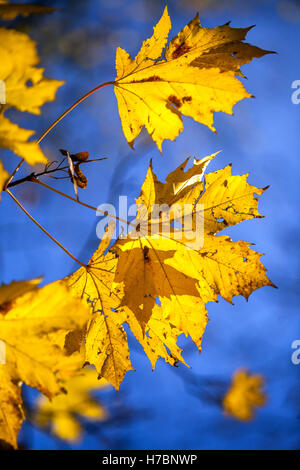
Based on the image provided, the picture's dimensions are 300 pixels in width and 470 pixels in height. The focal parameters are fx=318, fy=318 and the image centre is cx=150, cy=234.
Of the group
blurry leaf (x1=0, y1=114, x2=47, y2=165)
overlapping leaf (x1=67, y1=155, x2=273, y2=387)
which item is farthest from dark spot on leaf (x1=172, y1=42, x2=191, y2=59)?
blurry leaf (x1=0, y1=114, x2=47, y2=165)

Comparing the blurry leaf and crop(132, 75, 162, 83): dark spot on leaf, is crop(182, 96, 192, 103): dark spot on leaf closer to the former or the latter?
crop(132, 75, 162, 83): dark spot on leaf

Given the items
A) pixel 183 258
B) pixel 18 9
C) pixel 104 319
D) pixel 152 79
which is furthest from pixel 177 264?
pixel 18 9

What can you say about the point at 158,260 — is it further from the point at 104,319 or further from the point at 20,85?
the point at 20,85

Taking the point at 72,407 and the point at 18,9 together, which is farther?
the point at 72,407

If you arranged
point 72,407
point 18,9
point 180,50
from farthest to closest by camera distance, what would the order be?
point 72,407 < point 180,50 < point 18,9

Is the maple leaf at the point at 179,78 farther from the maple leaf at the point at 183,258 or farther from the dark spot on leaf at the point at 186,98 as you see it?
the maple leaf at the point at 183,258

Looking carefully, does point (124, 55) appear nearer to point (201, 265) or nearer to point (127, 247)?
point (127, 247)

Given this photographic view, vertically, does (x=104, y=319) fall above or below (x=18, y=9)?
below

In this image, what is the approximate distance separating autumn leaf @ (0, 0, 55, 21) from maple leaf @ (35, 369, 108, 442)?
283 cm

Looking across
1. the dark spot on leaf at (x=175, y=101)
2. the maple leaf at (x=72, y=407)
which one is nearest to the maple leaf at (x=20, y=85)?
the dark spot on leaf at (x=175, y=101)

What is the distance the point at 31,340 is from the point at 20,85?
2.05ft

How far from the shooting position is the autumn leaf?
0.58 metres

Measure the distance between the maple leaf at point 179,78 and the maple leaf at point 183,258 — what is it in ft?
0.57

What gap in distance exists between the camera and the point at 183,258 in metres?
1.11
